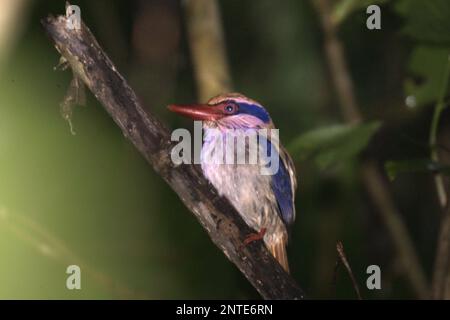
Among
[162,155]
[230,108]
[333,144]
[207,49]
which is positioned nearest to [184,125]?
[207,49]

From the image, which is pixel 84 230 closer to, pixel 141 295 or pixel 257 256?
pixel 141 295

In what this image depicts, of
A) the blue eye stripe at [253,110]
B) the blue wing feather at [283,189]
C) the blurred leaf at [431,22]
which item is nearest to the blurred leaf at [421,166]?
the blue wing feather at [283,189]

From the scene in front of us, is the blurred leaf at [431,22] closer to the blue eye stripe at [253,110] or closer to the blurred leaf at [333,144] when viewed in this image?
the blurred leaf at [333,144]

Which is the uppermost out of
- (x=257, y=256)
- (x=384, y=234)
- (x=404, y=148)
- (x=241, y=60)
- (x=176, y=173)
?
(x=241, y=60)

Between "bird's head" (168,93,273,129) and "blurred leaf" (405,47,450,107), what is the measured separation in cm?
110

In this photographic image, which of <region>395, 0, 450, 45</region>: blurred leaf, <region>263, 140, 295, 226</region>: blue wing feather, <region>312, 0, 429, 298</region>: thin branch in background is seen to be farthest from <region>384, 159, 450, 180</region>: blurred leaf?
<region>312, 0, 429, 298</region>: thin branch in background

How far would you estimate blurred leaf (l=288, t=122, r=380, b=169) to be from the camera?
375 cm

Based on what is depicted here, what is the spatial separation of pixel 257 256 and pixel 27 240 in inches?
65.2

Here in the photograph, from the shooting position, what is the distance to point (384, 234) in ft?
21.1

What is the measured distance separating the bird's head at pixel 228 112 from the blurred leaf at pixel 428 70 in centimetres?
110

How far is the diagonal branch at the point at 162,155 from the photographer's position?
2.75 m

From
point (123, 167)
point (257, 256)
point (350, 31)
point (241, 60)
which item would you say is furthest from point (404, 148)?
point (257, 256)

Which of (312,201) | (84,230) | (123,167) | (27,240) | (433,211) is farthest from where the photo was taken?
(433,211)

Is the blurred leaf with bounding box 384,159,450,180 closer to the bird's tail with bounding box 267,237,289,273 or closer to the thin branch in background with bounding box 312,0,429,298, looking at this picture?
the bird's tail with bounding box 267,237,289,273
